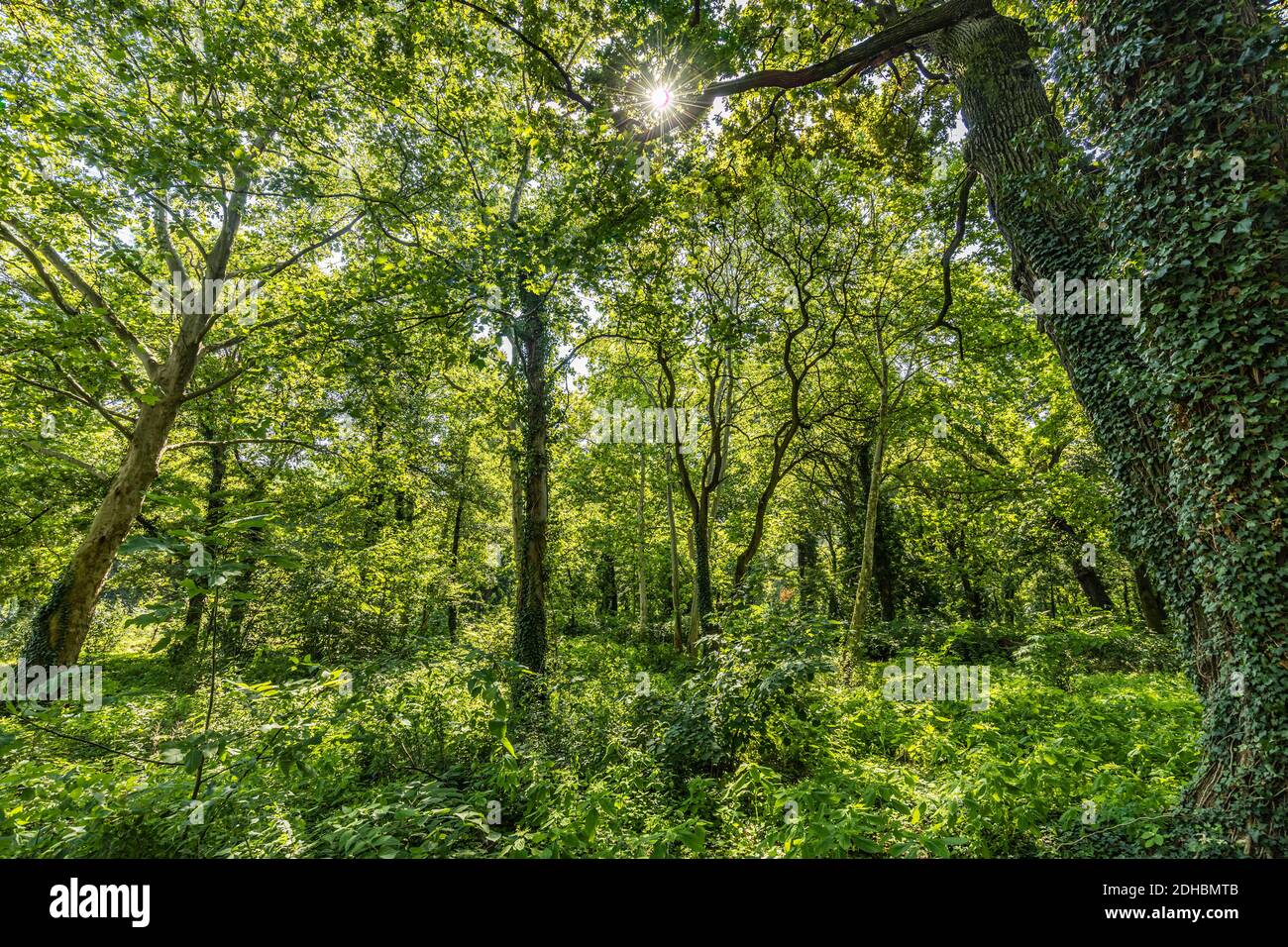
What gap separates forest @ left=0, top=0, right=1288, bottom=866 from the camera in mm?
3254

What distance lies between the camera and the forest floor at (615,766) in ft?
10.3

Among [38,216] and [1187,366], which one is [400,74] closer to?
[38,216]

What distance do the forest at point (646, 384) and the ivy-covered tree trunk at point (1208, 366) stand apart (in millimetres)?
25

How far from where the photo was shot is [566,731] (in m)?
6.56

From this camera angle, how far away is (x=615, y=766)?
16.9 feet

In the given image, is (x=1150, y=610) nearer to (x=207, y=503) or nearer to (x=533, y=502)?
(x=533, y=502)

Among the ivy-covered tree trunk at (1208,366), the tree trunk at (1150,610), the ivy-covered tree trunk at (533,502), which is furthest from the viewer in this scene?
the tree trunk at (1150,610)

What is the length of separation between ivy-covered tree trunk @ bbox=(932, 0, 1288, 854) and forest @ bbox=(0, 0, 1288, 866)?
25mm

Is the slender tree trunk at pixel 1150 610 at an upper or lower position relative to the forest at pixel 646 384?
lower

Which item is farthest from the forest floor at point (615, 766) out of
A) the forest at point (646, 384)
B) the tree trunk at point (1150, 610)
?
the tree trunk at point (1150, 610)

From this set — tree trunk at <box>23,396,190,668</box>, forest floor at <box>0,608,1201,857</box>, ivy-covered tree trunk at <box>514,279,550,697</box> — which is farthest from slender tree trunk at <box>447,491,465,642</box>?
tree trunk at <box>23,396,190,668</box>

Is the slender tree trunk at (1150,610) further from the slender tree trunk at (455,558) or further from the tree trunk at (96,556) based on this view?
the tree trunk at (96,556)
